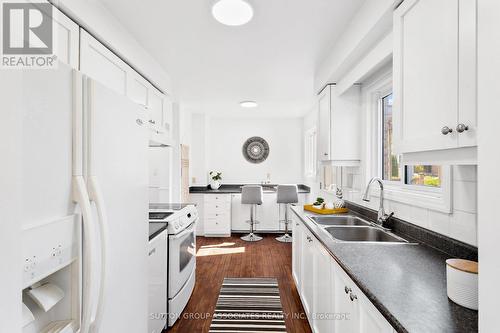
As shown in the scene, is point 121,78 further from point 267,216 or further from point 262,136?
point 262,136

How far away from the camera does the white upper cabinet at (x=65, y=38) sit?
4.67 feet

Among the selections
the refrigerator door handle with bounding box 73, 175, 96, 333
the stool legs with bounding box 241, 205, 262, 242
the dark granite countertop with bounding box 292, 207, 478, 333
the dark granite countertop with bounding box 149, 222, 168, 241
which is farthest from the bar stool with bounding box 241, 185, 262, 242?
the refrigerator door handle with bounding box 73, 175, 96, 333

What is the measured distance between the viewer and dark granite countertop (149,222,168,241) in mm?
1796

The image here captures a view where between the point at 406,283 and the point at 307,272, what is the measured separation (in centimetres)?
121

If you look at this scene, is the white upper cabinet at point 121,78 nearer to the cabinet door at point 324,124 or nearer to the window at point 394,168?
the cabinet door at point 324,124

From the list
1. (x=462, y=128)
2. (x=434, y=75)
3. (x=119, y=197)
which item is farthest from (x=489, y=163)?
(x=119, y=197)

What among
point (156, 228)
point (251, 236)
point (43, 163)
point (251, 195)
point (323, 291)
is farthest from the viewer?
point (251, 236)

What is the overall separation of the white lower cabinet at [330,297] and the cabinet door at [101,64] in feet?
5.95

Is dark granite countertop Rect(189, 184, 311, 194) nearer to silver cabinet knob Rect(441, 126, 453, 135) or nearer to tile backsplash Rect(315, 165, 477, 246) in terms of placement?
tile backsplash Rect(315, 165, 477, 246)

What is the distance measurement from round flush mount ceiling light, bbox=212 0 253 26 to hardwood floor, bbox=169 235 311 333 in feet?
7.85

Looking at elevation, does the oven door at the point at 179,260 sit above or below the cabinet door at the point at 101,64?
below

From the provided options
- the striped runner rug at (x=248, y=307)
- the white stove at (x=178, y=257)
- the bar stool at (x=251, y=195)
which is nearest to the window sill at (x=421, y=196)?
the striped runner rug at (x=248, y=307)

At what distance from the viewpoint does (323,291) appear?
1656 mm

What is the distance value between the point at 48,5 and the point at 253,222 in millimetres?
4183
